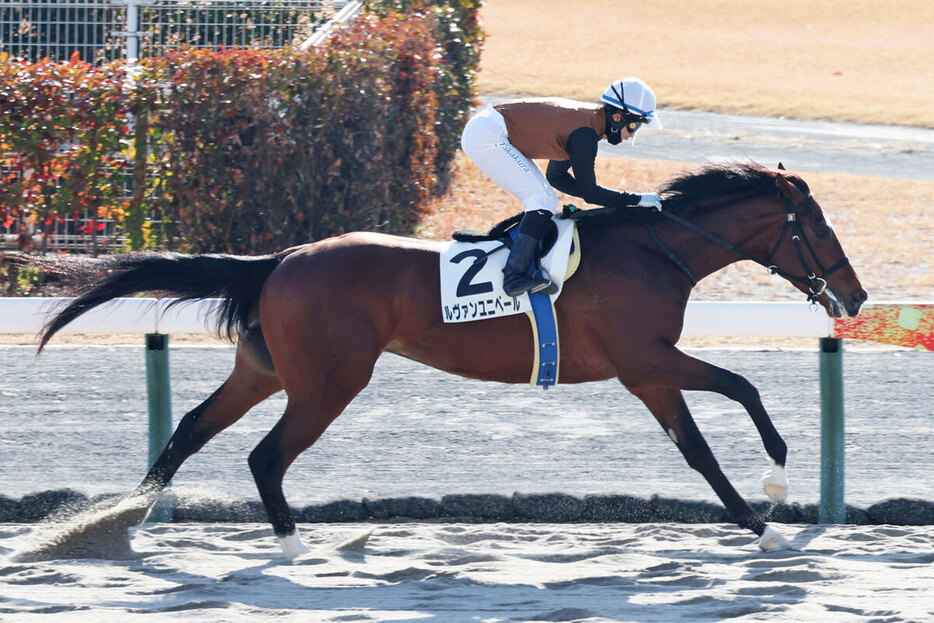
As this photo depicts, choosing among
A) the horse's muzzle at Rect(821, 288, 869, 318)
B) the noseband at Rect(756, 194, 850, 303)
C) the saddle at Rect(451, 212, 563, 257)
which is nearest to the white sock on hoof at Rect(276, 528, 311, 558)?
the saddle at Rect(451, 212, 563, 257)

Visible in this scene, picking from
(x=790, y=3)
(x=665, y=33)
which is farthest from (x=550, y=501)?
(x=790, y=3)

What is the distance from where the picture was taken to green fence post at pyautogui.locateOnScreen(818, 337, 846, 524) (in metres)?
5.14

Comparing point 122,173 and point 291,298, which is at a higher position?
point 122,173

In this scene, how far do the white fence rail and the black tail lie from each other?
22cm

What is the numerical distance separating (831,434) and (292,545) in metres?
2.22

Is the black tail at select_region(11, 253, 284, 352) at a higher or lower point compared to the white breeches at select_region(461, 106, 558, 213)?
lower

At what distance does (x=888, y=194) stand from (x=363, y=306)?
10.3m

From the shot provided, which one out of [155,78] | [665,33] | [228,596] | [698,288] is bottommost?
[228,596]

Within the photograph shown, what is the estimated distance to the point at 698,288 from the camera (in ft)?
32.4

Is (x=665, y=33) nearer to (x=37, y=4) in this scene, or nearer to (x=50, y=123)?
(x=37, y=4)

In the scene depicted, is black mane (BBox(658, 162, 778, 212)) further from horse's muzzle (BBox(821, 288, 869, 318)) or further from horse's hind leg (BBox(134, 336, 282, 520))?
horse's hind leg (BBox(134, 336, 282, 520))

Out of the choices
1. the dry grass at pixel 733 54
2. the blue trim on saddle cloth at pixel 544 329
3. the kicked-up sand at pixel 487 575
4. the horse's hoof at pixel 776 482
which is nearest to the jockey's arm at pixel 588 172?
the blue trim on saddle cloth at pixel 544 329

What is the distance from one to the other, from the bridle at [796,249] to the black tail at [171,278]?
162cm

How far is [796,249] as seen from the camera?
520 centimetres
